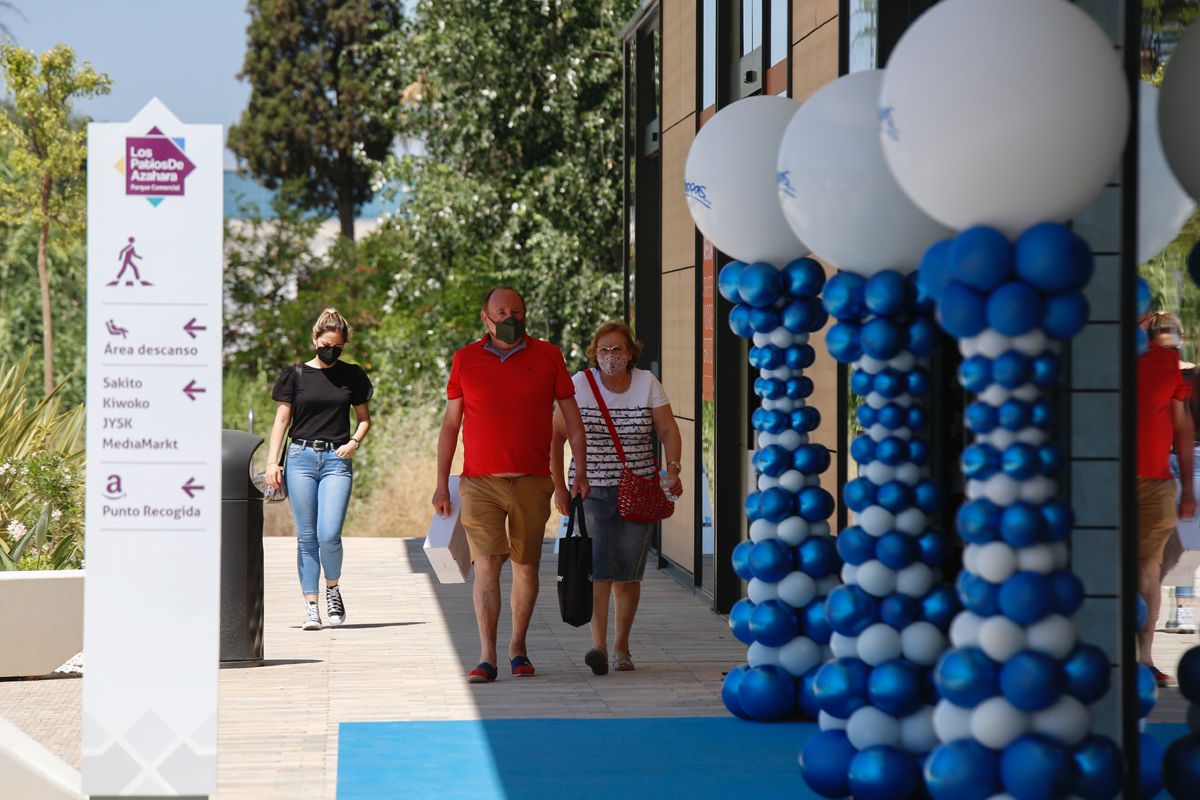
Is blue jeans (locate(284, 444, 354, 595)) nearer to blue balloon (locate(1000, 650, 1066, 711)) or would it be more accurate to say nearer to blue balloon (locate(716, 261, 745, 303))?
blue balloon (locate(716, 261, 745, 303))

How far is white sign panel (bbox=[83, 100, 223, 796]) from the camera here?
459 centimetres

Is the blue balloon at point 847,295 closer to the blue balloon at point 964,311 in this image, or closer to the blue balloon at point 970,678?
the blue balloon at point 964,311

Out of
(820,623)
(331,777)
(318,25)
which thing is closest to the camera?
(331,777)

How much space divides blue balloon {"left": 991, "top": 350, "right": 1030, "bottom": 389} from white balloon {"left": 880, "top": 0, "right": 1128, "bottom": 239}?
34 centimetres

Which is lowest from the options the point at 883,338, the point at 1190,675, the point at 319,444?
the point at 1190,675

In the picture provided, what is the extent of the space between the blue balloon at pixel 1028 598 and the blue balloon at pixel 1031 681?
4.3 inches

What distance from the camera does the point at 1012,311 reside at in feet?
14.5

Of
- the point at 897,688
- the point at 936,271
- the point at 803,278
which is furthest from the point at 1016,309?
the point at 803,278

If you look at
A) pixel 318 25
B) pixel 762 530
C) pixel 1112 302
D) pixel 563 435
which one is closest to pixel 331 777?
pixel 762 530

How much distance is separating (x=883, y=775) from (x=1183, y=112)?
2.20 meters

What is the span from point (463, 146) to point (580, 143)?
55.4 inches

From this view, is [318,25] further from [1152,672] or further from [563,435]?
[1152,672]

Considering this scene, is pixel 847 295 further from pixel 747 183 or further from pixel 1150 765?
pixel 1150 765

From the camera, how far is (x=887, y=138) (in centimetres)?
471
